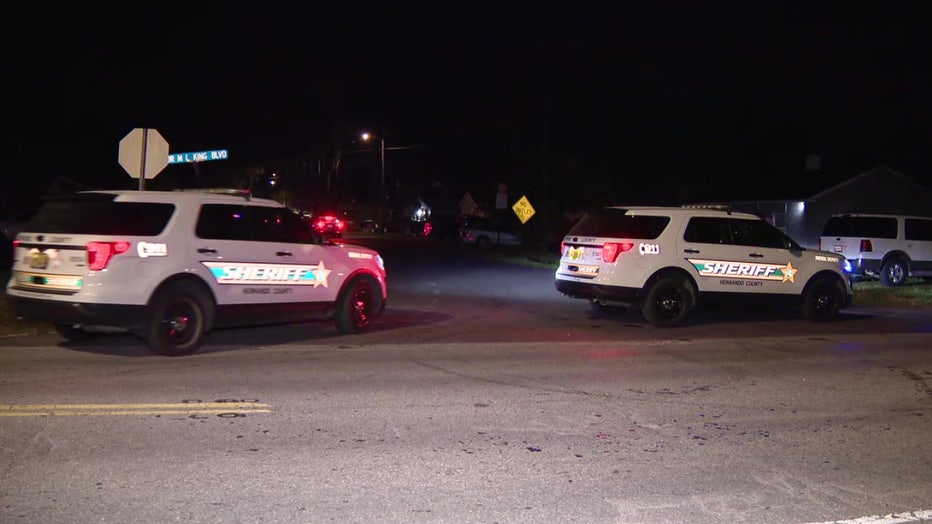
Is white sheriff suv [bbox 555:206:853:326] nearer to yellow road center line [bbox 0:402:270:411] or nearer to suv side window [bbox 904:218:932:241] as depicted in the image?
yellow road center line [bbox 0:402:270:411]

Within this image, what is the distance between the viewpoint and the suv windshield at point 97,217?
8641 millimetres

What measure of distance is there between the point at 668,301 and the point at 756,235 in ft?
6.69

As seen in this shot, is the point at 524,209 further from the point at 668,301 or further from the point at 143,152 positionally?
the point at 143,152

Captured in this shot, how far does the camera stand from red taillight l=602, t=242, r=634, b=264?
39.7 feet

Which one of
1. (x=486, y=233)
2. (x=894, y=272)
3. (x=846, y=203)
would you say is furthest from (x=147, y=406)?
(x=846, y=203)

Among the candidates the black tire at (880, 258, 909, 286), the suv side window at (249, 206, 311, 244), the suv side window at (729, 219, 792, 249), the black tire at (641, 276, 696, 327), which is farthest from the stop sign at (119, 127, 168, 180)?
the black tire at (880, 258, 909, 286)

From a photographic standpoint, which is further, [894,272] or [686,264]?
[894,272]

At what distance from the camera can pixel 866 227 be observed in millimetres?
20328

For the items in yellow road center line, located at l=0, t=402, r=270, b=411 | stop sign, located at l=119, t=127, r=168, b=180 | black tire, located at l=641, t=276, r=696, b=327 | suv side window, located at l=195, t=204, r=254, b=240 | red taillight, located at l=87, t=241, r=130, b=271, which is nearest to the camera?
yellow road center line, located at l=0, t=402, r=270, b=411

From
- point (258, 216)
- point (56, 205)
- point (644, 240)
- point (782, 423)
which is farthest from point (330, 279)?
point (782, 423)

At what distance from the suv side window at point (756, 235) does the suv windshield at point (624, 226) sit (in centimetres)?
136

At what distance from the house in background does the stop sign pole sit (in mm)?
27645

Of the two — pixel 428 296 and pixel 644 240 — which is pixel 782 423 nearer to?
pixel 644 240

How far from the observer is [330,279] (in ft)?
35.5
